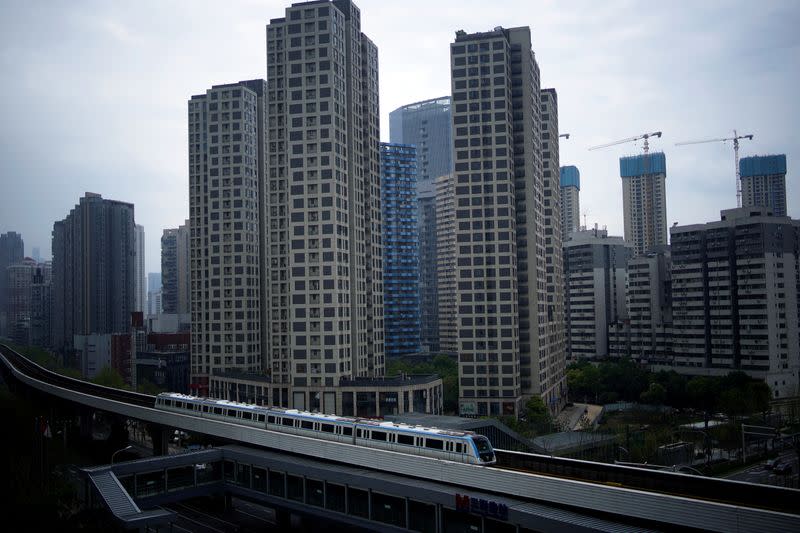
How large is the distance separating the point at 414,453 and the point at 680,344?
92.5 m

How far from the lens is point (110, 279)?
640 feet

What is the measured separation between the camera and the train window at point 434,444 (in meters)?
45.3

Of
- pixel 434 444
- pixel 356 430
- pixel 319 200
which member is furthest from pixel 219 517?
pixel 319 200

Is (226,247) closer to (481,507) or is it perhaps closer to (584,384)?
(584,384)

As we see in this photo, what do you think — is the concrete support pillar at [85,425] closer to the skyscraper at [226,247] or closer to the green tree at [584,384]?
the skyscraper at [226,247]

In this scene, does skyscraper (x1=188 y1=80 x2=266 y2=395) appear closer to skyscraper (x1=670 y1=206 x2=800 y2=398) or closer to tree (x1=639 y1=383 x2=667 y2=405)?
tree (x1=639 y1=383 x2=667 y2=405)

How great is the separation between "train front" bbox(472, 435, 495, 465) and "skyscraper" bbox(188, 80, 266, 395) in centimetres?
8552

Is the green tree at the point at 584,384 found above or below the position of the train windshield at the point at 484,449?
below

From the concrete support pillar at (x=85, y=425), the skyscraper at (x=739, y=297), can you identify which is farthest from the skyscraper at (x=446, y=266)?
the concrete support pillar at (x=85, y=425)

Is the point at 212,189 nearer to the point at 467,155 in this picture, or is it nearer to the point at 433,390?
the point at 467,155

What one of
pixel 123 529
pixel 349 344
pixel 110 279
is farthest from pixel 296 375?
pixel 110 279

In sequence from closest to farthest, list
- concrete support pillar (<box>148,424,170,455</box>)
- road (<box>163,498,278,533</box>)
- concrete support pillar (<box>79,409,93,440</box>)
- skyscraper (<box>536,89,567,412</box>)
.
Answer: road (<box>163,498,278,533</box>), concrete support pillar (<box>148,424,170,455</box>), concrete support pillar (<box>79,409,93,440</box>), skyscraper (<box>536,89,567,412</box>)

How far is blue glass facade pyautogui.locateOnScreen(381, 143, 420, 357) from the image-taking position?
170000 millimetres

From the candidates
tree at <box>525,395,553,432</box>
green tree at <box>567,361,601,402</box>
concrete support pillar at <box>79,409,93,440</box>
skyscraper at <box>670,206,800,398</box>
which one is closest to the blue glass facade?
green tree at <box>567,361,601,402</box>
